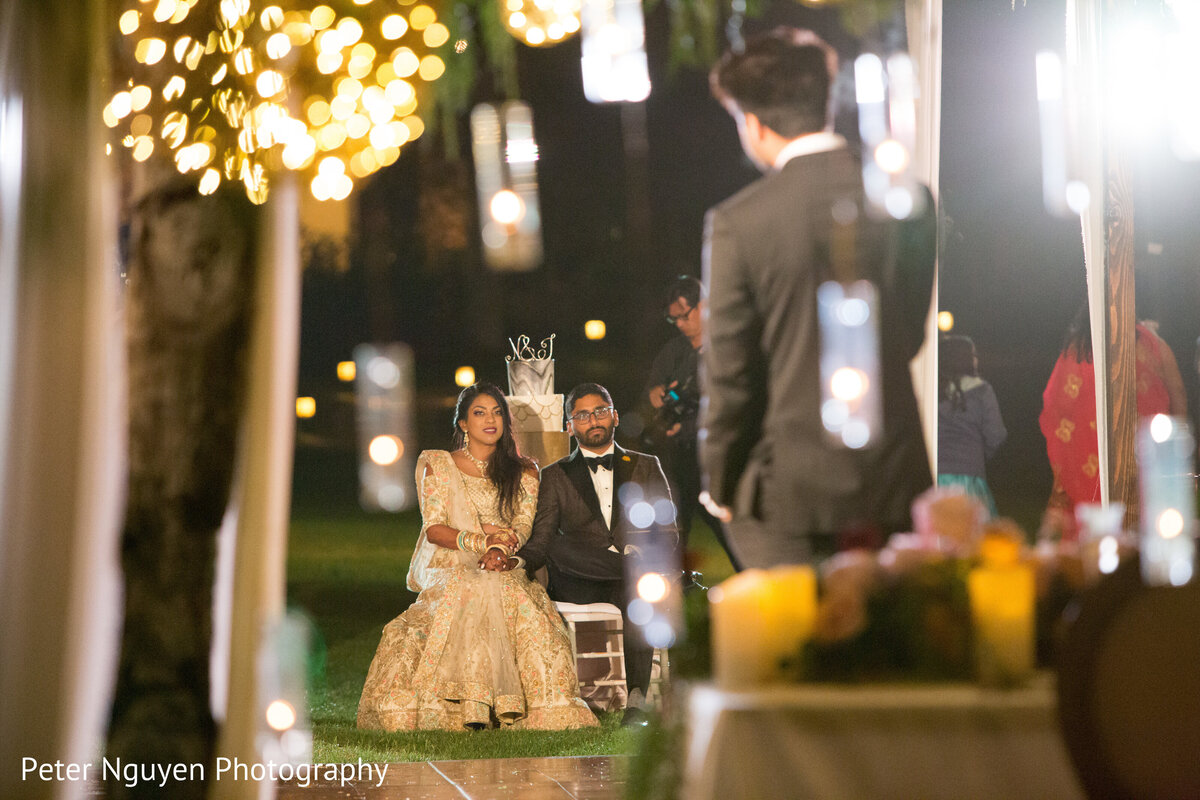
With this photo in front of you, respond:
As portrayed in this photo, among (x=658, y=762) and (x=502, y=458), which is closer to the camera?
(x=658, y=762)

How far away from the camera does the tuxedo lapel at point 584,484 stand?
13.5 ft

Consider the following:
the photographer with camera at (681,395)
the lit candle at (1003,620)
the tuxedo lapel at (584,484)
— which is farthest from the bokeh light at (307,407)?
the lit candle at (1003,620)

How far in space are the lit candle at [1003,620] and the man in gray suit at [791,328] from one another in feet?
2.04

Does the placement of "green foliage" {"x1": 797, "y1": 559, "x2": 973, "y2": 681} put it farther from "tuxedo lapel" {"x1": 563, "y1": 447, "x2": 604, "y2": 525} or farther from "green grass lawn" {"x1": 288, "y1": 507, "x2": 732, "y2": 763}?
"tuxedo lapel" {"x1": 563, "y1": 447, "x2": 604, "y2": 525}

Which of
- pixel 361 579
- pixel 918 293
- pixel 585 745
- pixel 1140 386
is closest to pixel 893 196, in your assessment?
pixel 918 293

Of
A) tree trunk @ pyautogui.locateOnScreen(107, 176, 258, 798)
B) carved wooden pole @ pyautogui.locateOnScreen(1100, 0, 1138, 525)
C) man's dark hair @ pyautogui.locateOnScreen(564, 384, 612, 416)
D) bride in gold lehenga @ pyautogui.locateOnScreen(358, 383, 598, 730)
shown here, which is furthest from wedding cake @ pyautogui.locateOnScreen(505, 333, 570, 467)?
tree trunk @ pyautogui.locateOnScreen(107, 176, 258, 798)

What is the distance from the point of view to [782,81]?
2037 millimetres

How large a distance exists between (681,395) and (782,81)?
6.46 feet

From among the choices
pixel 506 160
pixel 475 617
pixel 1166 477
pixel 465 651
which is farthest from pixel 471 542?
pixel 1166 477

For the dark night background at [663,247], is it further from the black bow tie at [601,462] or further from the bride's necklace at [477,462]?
the bride's necklace at [477,462]

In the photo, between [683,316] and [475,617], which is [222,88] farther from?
[475,617]

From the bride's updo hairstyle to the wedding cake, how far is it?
0.10m

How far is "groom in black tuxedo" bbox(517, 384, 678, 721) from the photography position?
404 cm

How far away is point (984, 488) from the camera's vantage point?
3.78 metres
